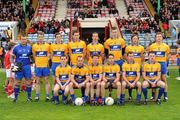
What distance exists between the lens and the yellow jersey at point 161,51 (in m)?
14.3

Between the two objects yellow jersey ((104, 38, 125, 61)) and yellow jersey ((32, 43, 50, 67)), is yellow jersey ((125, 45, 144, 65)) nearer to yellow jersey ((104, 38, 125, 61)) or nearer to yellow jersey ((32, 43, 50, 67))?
yellow jersey ((104, 38, 125, 61))

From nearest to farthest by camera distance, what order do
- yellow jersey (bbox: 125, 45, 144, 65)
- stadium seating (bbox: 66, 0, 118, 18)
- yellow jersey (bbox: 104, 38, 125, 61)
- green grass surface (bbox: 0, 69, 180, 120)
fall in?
green grass surface (bbox: 0, 69, 180, 120) < yellow jersey (bbox: 125, 45, 144, 65) < yellow jersey (bbox: 104, 38, 125, 61) < stadium seating (bbox: 66, 0, 118, 18)

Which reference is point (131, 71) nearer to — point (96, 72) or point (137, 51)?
point (137, 51)

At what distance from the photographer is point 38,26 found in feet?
108

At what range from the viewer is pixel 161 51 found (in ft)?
47.1

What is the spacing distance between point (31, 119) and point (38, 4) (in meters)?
29.2

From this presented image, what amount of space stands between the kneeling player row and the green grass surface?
1.26 feet

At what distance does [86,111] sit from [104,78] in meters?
1.32

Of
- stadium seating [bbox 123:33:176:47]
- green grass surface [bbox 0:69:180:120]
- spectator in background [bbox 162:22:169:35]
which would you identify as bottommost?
green grass surface [bbox 0:69:180:120]

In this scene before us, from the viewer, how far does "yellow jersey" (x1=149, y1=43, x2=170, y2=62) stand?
47.0 feet

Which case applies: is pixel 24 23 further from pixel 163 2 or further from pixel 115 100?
pixel 115 100

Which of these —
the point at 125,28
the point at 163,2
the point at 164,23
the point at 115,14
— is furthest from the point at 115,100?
the point at 163,2

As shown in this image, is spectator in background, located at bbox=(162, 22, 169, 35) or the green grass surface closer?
the green grass surface

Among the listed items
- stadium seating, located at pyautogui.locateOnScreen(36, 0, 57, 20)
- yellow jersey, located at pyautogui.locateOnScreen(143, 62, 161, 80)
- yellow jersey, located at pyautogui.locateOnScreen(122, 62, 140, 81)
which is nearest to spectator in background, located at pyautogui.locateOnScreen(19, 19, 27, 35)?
stadium seating, located at pyautogui.locateOnScreen(36, 0, 57, 20)
